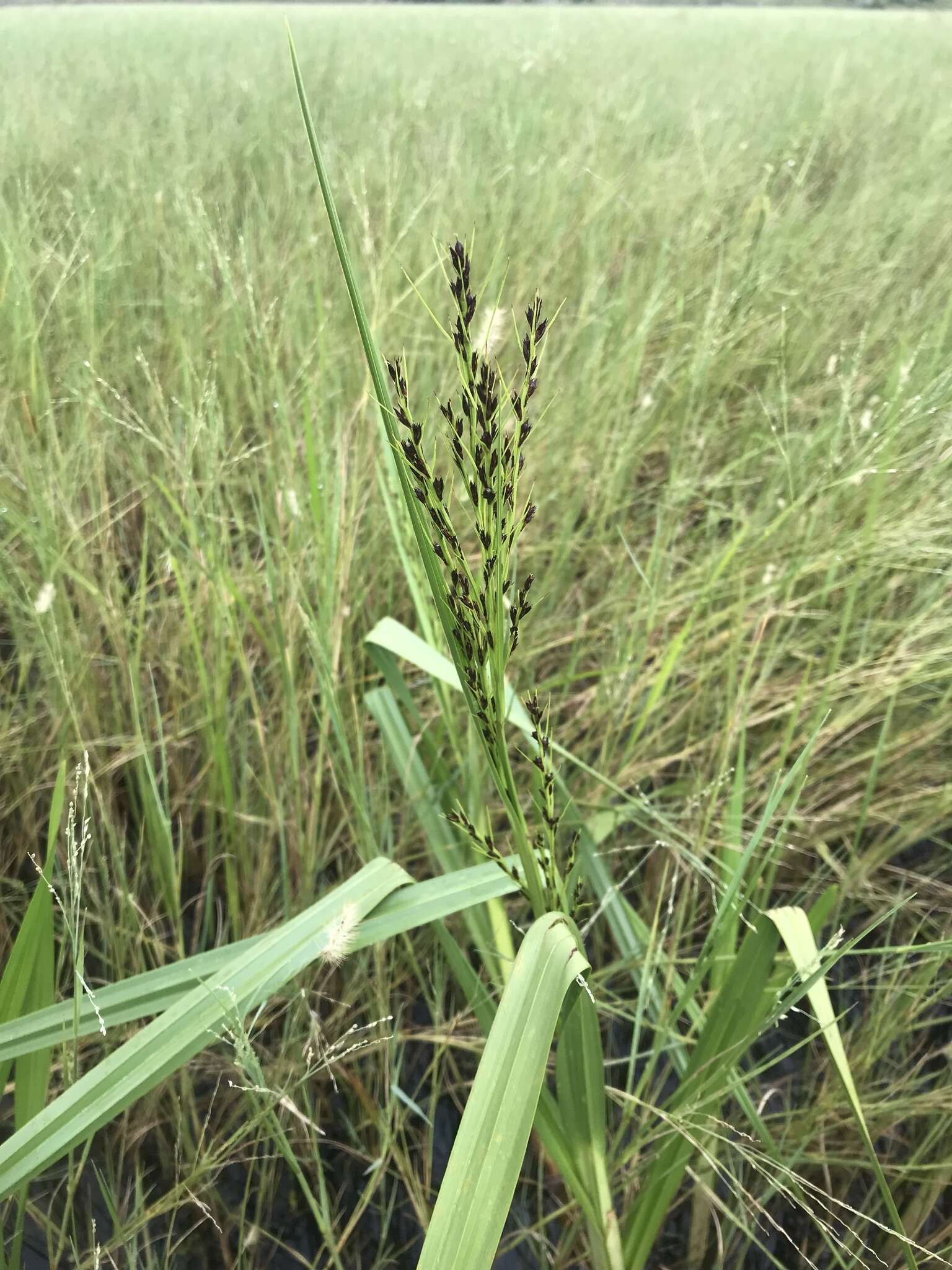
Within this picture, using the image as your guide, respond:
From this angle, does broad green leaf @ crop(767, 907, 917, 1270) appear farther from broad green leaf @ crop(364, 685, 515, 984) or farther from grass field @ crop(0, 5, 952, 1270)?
broad green leaf @ crop(364, 685, 515, 984)

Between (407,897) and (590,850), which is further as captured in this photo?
(590,850)

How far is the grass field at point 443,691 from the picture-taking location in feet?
2.36

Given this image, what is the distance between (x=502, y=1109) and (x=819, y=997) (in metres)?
0.31

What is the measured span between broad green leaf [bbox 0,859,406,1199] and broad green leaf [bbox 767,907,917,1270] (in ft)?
0.94

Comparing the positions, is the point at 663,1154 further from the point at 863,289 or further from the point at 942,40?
the point at 942,40

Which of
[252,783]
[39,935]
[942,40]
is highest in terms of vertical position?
[942,40]

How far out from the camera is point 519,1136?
39 cm

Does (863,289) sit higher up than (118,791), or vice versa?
(863,289)

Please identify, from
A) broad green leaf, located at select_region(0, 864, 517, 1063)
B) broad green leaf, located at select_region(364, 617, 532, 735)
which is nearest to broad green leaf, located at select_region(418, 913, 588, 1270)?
broad green leaf, located at select_region(0, 864, 517, 1063)

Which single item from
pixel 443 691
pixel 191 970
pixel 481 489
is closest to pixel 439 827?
pixel 443 691

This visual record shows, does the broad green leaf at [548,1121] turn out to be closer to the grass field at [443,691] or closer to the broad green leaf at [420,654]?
the grass field at [443,691]

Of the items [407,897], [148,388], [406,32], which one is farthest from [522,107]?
[406,32]

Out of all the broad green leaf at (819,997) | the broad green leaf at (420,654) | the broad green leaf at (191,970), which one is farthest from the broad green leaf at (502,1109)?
the broad green leaf at (420,654)

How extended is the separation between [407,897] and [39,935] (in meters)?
0.28
